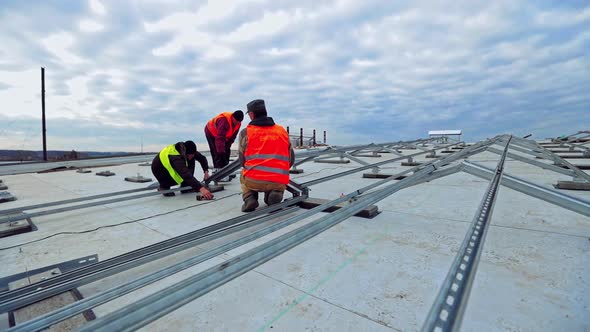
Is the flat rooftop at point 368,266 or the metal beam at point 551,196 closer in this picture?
the flat rooftop at point 368,266

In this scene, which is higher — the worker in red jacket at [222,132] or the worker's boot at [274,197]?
the worker in red jacket at [222,132]

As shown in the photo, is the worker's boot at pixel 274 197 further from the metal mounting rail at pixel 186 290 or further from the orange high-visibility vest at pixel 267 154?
the metal mounting rail at pixel 186 290

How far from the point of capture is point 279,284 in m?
1.58

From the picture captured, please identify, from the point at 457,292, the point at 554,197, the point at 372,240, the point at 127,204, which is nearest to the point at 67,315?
the point at 457,292

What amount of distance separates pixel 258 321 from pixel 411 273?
934mm

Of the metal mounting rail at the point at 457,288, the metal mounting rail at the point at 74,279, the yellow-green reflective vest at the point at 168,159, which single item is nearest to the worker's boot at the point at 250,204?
the metal mounting rail at the point at 74,279

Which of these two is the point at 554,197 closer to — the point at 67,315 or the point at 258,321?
the point at 258,321

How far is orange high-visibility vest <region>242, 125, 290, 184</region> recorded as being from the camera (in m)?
2.89

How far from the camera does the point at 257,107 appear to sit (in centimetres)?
303

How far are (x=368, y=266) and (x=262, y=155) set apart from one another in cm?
159

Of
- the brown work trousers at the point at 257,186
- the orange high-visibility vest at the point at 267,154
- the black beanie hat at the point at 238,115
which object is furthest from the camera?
the black beanie hat at the point at 238,115

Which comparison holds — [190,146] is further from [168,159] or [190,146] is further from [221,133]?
[221,133]

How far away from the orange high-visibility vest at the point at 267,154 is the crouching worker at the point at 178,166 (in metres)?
0.94

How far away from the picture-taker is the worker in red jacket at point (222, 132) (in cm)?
496
